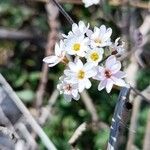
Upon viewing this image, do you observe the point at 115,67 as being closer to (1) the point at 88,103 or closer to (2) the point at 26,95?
(1) the point at 88,103

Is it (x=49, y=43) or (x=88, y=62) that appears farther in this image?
(x=49, y=43)

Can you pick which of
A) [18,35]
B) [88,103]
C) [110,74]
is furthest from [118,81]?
[18,35]

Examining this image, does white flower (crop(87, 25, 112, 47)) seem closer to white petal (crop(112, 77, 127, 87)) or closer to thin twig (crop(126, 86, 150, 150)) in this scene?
white petal (crop(112, 77, 127, 87))

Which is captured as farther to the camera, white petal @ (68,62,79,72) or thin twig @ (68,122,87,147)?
thin twig @ (68,122,87,147)

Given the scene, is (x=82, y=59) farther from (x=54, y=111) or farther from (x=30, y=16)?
(x=30, y=16)

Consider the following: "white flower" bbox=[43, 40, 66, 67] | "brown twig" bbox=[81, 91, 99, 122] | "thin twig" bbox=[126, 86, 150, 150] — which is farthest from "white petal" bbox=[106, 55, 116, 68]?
"brown twig" bbox=[81, 91, 99, 122]

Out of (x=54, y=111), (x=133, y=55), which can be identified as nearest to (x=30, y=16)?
(x=54, y=111)

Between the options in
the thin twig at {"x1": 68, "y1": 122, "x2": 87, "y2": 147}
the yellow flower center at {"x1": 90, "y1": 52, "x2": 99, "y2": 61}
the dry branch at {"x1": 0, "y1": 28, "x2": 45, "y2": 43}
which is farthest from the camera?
the dry branch at {"x1": 0, "y1": 28, "x2": 45, "y2": 43}
